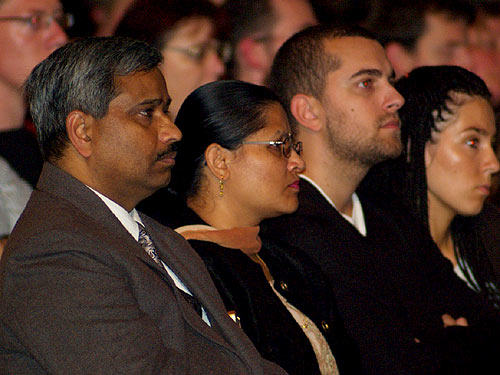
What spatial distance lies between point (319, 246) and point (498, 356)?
0.75m

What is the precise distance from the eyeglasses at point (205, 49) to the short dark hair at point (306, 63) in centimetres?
43

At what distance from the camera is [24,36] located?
265 cm

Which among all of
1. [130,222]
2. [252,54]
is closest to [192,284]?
[130,222]

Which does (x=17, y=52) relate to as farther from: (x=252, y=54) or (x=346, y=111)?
(x=252, y=54)

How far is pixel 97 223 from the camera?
1742 millimetres

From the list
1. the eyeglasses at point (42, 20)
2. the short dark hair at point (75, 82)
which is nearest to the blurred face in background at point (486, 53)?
the eyeglasses at point (42, 20)

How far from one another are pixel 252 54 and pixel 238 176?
5.32 ft

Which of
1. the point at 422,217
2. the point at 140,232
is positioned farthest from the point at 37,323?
the point at 422,217

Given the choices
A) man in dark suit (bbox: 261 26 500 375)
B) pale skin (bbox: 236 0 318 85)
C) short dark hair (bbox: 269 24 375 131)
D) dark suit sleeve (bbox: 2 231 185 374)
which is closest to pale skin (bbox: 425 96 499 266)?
man in dark suit (bbox: 261 26 500 375)

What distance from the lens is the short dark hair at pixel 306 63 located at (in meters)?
3.00

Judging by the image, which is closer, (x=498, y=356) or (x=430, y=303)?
(x=498, y=356)

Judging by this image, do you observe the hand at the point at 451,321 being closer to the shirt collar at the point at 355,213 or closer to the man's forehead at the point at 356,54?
the shirt collar at the point at 355,213

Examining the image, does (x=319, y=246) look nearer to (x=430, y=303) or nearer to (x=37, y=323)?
(x=430, y=303)

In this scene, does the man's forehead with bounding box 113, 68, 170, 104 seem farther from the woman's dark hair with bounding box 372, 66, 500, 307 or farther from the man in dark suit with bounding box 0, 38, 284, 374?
the woman's dark hair with bounding box 372, 66, 500, 307
